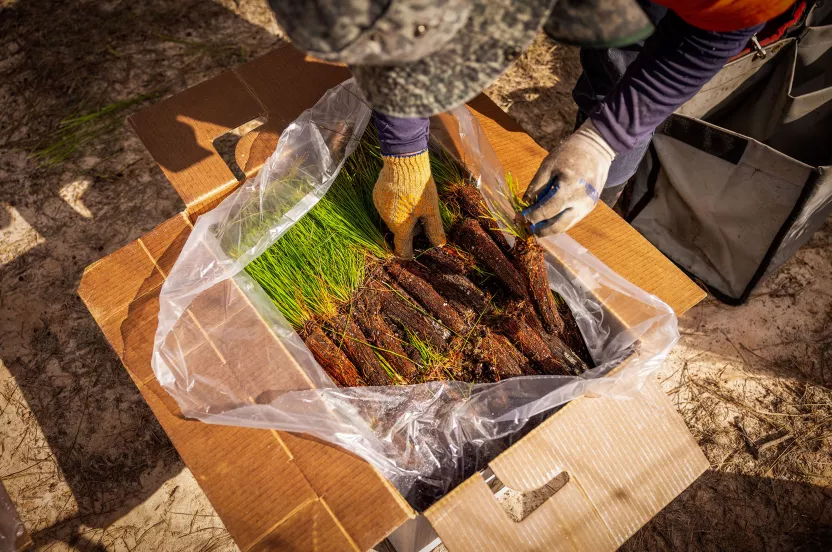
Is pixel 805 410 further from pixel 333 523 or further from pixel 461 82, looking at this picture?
pixel 461 82

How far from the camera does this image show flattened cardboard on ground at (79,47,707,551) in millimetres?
1261

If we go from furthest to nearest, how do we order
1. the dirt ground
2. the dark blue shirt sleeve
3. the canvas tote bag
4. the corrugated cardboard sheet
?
1. the dirt ground
2. the canvas tote bag
3. the corrugated cardboard sheet
4. the dark blue shirt sleeve

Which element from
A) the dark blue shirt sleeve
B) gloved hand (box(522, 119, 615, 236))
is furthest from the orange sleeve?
gloved hand (box(522, 119, 615, 236))

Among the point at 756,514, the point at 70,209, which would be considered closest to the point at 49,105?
the point at 70,209

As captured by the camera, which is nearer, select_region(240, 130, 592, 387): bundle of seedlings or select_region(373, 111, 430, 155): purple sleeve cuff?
select_region(373, 111, 430, 155): purple sleeve cuff

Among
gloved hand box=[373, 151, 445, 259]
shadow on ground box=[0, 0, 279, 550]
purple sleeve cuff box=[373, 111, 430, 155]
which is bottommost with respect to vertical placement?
gloved hand box=[373, 151, 445, 259]

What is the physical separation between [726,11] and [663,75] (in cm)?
19

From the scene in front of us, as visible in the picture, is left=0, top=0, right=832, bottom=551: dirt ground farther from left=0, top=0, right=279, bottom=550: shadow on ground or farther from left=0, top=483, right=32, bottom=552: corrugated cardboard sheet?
left=0, top=483, right=32, bottom=552: corrugated cardboard sheet

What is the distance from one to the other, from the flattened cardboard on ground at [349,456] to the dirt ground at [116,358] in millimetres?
843

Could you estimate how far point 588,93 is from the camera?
1.85m

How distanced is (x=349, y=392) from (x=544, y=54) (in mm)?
2385

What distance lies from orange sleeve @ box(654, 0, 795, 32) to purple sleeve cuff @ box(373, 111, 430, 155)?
0.65 m

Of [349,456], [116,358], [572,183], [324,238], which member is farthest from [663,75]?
[116,358]

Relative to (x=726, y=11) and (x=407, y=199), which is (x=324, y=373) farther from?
(x=726, y=11)
